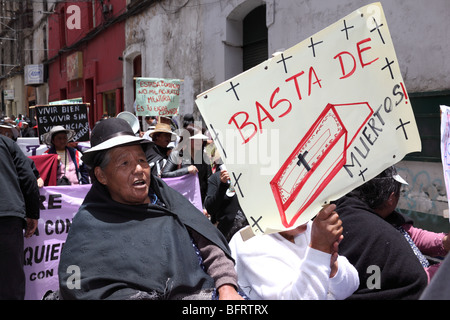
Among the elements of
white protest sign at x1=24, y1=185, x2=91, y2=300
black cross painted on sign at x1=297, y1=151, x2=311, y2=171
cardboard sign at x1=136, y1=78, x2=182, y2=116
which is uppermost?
cardboard sign at x1=136, y1=78, x2=182, y2=116

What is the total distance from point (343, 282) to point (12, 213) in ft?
9.02

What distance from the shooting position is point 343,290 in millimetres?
1915

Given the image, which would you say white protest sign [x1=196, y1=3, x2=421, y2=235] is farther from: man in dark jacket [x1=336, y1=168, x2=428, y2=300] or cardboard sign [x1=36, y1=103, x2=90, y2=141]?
cardboard sign [x1=36, y1=103, x2=90, y2=141]

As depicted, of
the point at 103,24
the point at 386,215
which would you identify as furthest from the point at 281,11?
the point at 103,24

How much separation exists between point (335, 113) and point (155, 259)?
105 centimetres

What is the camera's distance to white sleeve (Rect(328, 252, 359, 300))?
73.7 inches

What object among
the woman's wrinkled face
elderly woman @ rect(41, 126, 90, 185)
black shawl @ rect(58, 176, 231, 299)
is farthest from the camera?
elderly woman @ rect(41, 126, 90, 185)

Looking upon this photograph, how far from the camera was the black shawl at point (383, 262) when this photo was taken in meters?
2.10

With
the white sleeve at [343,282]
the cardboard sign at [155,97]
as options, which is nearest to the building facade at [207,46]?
the cardboard sign at [155,97]

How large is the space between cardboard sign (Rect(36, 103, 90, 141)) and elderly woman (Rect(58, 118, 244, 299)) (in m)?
4.70

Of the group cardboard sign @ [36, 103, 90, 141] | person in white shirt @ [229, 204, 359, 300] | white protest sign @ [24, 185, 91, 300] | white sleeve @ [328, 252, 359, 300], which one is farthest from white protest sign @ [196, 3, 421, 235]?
cardboard sign @ [36, 103, 90, 141]

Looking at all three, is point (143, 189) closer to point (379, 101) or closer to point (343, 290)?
point (343, 290)

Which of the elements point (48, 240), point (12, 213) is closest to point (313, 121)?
point (12, 213)

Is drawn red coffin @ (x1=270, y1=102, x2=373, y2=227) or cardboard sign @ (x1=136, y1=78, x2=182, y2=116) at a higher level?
cardboard sign @ (x1=136, y1=78, x2=182, y2=116)
